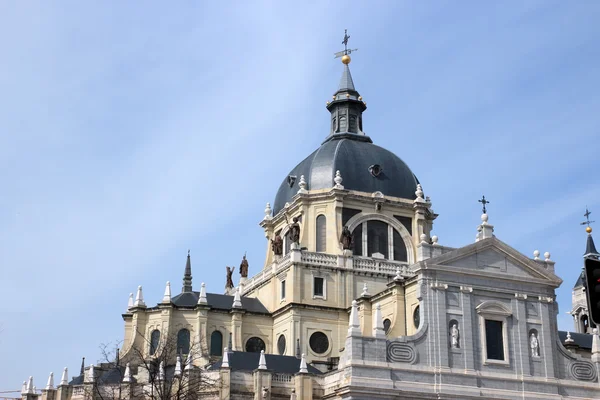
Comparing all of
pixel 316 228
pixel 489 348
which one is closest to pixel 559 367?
pixel 489 348

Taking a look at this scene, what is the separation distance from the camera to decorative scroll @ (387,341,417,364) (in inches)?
1981

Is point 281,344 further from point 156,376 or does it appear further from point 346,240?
point 156,376

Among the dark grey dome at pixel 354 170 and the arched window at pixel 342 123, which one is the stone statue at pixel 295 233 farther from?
the arched window at pixel 342 123

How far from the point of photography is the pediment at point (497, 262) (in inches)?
2112

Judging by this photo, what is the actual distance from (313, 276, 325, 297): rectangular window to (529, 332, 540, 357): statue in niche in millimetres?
16591

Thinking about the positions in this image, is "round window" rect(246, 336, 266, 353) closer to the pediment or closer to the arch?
the arch

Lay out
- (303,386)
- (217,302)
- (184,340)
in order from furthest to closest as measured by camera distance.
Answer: (217,302) < (184,340) < (303,386)

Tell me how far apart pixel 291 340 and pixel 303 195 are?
13714mm

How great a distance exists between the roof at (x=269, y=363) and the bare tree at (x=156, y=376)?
214 centimetres

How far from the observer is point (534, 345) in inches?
2111

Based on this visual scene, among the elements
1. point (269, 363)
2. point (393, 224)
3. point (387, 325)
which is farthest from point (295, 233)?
point (269, 363)

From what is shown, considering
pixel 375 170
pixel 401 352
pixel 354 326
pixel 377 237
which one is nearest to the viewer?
pixel 354 326

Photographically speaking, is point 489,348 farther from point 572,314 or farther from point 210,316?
point 572,314

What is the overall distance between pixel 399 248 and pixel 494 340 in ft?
57.9
